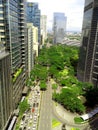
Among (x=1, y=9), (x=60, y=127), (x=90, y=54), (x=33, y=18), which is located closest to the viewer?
(x=1, y=9)

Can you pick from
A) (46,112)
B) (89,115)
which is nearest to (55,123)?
(46,112)

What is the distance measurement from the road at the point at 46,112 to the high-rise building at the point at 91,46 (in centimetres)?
2742

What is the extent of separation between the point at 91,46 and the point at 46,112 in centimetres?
4660

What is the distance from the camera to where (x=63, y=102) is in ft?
254

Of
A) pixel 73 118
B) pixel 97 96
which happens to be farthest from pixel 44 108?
pixel 97 96

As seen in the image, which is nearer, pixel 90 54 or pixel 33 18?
pixel 90 54

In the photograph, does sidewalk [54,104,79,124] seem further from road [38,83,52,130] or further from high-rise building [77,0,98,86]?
high-rise building [77,0,98,86]

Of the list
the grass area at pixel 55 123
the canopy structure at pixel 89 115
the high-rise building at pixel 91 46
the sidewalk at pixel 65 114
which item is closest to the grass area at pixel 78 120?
the canopy structure at pixel 89 115

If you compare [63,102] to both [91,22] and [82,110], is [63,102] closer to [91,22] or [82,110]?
[82,110]

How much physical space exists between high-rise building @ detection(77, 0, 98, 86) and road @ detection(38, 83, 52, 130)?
27420 millimetres

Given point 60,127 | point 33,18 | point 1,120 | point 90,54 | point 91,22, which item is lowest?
point 60,127

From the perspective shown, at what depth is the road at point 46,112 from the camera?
211 feet

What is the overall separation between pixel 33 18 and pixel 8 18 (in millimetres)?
145043

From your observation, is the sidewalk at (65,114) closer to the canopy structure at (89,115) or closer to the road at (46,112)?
the road at (46,112)
